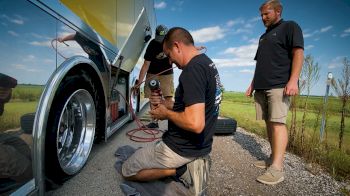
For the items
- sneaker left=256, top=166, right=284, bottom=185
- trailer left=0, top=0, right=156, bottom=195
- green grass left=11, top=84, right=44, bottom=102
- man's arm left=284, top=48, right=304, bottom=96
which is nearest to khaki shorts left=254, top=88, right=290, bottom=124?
man's arm left=284, top=48, right=304, bottom=96

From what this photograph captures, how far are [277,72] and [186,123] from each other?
157 centimetres

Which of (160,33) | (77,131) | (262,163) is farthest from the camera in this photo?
(160,33)

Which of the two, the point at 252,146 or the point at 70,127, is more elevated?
the point at 70,127

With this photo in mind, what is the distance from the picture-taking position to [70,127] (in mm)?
2594

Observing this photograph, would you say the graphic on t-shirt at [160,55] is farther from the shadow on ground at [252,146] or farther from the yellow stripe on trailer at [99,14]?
the shadow on ground at [252,146]

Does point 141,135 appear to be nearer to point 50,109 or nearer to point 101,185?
point 101,185

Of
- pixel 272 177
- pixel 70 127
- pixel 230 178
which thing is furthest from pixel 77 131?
pixel 272 177

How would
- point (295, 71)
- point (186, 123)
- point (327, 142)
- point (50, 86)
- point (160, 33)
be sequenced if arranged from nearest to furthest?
point (50, 86) < point (186, 123) < point (295, 71) < point (327, 142) < point (160, 33)

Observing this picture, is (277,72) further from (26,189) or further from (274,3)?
(26,189)

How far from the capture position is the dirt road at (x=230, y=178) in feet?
7.80

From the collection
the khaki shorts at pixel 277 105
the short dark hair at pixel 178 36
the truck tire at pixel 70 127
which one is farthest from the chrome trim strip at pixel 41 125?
the khaki shorts at pixel 277 105

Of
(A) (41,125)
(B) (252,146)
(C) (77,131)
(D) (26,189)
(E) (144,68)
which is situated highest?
(E) (144,68)

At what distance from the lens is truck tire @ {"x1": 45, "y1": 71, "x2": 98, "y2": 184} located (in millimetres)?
1942

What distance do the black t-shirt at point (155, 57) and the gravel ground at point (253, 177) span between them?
1832mm
